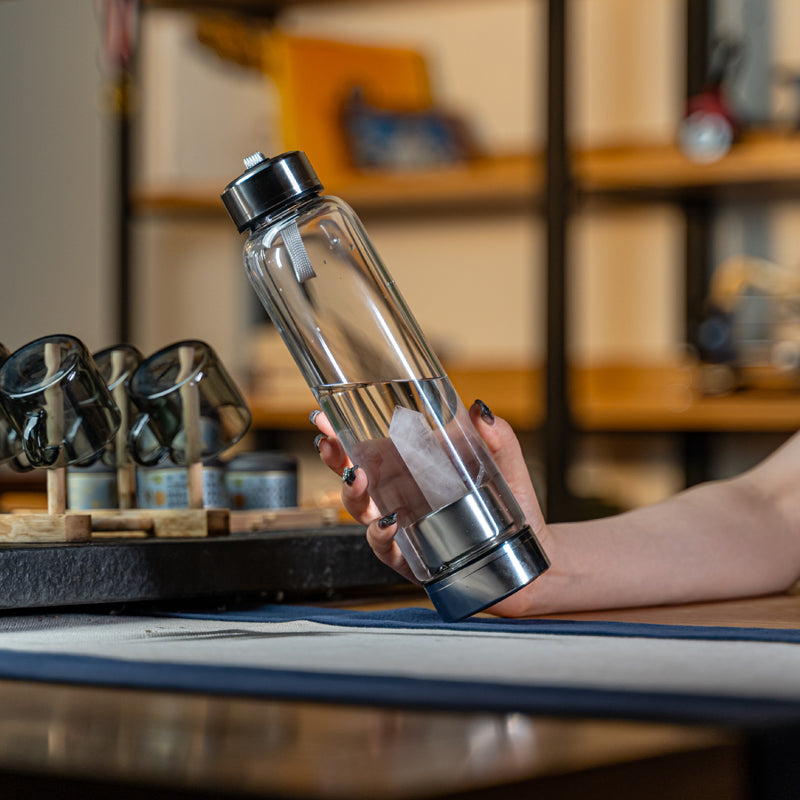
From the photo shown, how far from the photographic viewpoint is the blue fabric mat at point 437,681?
53 cm

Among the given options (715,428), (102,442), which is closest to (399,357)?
(102,442)

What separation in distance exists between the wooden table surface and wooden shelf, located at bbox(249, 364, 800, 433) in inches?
77.7

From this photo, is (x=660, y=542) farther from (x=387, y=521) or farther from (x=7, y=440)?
(x=7, y=440)

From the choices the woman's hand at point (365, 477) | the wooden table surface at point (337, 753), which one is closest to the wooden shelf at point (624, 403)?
the woman's hand at point (365, 477)

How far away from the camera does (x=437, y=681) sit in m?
0.58

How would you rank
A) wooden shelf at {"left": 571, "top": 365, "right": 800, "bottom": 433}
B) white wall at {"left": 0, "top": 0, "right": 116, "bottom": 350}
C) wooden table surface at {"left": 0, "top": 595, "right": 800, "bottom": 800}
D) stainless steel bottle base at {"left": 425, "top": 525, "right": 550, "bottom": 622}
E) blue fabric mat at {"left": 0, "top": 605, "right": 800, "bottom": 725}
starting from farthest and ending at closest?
1. white wall at {"left": 0, "top": 0, "right": 116, "bottom": 350}
2. wooden shelf at {"left": 571, "top": 365, "right": 800, "bottom": 433}
3. stainless steel bottle base at {"left": 425, "top": 525, "right": 550, "bottom": 622}
4. blue fabric mat at {"left": 0, "top": 605, "right": 800, "bottom": 725}
5. wooden table surface at {"left": 0, "top": 595, "right": 800, "bottom": 800}

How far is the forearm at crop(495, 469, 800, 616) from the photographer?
0.93 m

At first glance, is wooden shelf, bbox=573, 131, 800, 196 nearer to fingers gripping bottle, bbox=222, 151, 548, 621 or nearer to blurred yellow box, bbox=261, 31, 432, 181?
blurred yellow box, bbox=261, 31, 432, 181

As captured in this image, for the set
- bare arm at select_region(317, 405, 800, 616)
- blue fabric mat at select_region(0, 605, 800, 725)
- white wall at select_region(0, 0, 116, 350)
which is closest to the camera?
blue fabric mat at select_region(0, 605, 800, 725)

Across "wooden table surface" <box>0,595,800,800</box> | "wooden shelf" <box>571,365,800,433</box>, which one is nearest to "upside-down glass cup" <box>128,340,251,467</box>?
"wooden table surface" <box>0,595,800,800</box>

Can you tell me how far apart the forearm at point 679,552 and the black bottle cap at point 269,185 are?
0.98 ft

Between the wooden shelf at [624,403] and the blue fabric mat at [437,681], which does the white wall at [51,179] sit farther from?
the blue fabric mat at [437,681]

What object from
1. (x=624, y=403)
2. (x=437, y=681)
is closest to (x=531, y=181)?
(x=624, y=403)

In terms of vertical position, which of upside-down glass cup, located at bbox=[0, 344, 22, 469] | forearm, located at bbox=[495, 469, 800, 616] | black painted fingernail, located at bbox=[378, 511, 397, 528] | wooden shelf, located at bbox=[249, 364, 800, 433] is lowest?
wooden shelf, located at bbox=[249, 364, 800, 433]
